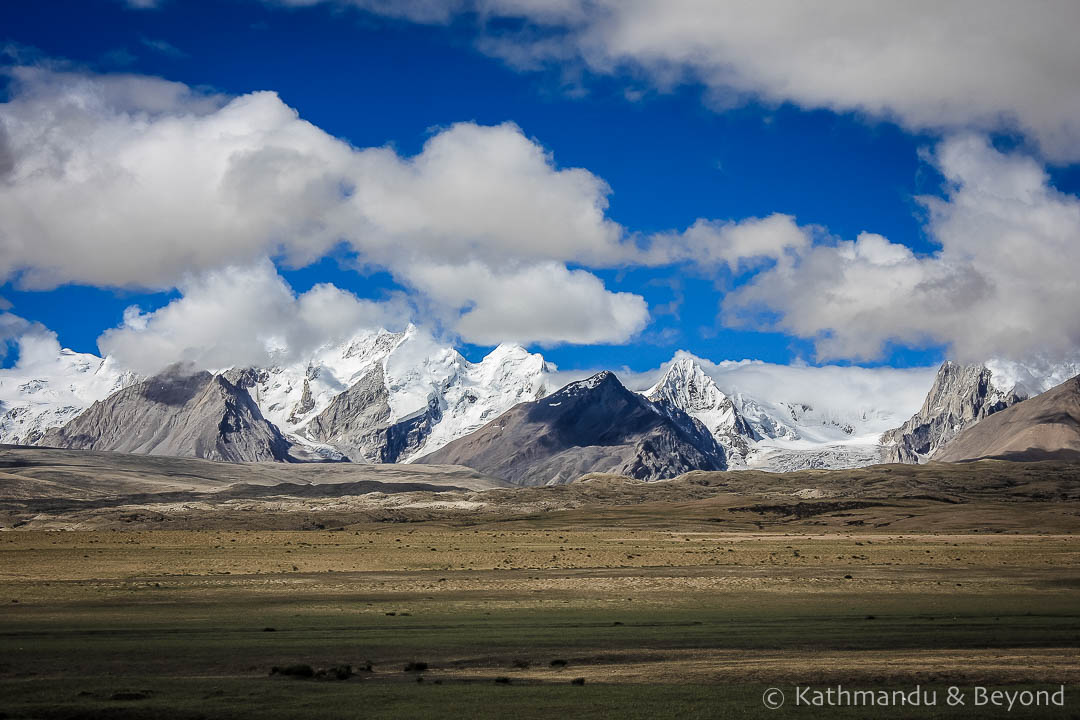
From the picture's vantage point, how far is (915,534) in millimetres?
145500

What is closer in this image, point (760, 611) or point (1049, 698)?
point (1049, 698)

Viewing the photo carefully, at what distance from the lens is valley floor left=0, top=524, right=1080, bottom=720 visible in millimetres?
28359

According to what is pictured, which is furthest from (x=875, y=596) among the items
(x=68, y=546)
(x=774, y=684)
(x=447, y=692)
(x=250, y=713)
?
(x=68, y=546)

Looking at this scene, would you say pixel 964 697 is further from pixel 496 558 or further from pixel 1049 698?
pixel 496 558

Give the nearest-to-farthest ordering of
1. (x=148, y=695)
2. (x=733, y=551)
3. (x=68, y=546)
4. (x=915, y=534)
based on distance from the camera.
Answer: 1. (x=148, y=695)
2. (x=733, y=551)
3. (x=68, y=546)
4. (x=915, y=534)

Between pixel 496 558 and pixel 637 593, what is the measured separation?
35.0 metres

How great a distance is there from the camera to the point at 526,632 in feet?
146

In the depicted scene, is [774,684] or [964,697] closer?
[964,697]

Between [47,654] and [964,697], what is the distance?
104 feet

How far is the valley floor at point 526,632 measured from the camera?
28.4m

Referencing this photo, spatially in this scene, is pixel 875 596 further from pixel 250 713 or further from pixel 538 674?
pixel 250 713

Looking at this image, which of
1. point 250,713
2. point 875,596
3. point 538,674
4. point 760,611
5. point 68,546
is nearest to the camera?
point 250,713

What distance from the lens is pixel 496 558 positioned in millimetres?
96188

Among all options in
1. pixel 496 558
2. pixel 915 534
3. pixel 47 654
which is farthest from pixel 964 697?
pixel 915 534
